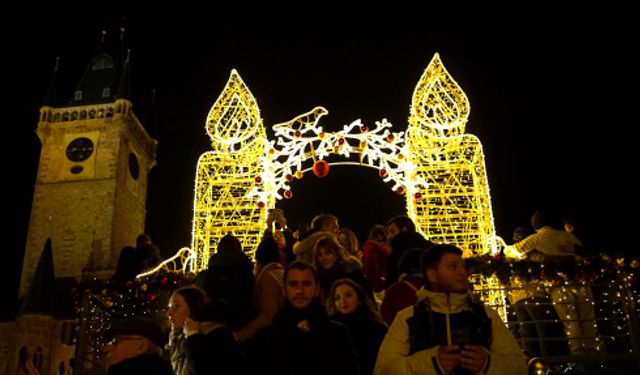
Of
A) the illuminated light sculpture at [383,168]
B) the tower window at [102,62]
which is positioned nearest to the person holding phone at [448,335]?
the illuminated light sculpture at [383,168]

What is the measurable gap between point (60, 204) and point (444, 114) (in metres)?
30.5

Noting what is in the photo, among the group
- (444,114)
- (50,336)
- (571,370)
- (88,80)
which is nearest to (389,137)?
(444,114)

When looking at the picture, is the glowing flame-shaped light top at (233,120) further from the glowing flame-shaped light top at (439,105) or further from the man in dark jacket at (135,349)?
the man in dark jacket at (135,349)

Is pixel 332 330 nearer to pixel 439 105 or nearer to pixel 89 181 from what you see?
pixel 439 105

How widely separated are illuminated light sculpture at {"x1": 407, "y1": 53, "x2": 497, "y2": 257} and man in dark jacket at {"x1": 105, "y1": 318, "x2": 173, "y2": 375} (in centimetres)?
908

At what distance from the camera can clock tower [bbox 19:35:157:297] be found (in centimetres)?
3484

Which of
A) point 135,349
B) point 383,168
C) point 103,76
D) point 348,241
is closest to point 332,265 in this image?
point 348,241

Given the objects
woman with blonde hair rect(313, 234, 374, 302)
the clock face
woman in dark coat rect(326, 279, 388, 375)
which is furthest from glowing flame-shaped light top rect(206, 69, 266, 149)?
the clock face

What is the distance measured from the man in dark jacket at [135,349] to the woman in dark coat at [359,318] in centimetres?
132

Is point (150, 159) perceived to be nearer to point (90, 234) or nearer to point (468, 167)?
point (90, 234)

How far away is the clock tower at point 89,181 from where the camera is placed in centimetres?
3484

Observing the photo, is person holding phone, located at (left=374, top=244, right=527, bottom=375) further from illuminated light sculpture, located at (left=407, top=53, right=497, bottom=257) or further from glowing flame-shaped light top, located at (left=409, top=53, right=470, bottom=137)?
glowing flame-shaped light top, located at (left=409, top=53, right=470, bottom=137)

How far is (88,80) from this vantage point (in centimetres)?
4172

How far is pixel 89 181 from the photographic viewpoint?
120 feet
